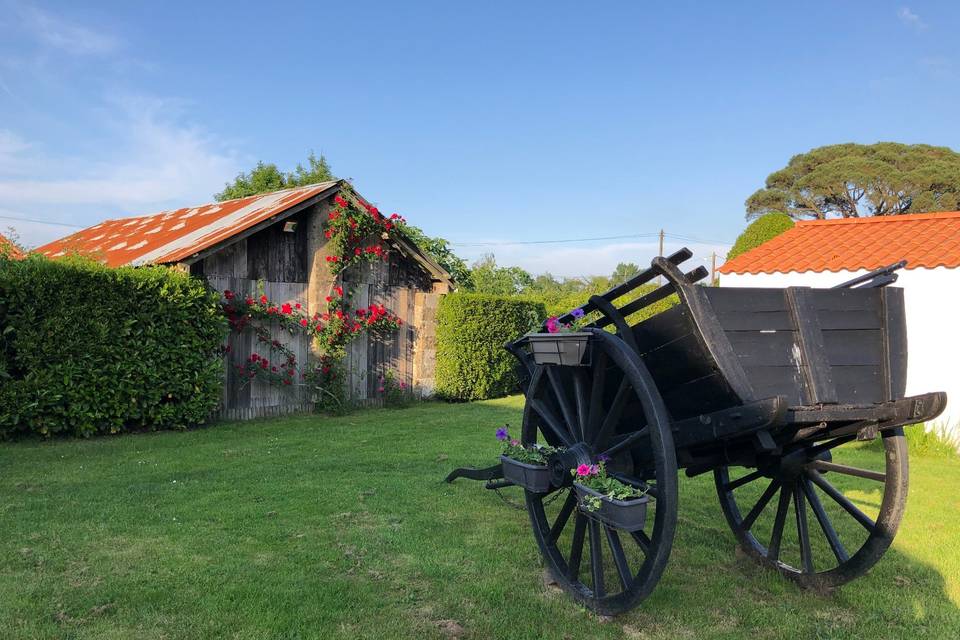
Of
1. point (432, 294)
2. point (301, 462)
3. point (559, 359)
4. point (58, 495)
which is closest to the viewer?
point (559, 359)

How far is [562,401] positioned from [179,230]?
11334 millimetres

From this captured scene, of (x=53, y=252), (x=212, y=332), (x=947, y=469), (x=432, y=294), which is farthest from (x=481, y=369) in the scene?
(x=53, y=252)

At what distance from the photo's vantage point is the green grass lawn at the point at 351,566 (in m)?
3.50

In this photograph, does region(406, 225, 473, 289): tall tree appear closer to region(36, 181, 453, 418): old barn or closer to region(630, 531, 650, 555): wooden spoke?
region(36, 181, 453, 418): old barn

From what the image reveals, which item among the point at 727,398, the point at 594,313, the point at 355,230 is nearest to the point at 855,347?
the point at 727,398

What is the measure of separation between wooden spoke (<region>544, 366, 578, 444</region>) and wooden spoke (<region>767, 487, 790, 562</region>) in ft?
4.60

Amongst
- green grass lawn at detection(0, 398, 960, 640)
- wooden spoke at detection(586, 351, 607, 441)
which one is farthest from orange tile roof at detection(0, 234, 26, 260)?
wooden spoke at detection(586, 351, 607, 441)

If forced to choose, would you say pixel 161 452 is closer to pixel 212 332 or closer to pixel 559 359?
pixel 212 332

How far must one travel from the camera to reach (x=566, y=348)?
3.55m

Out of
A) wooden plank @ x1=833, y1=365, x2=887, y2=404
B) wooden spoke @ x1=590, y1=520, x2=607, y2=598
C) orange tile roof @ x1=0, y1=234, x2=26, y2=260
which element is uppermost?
orange tile roof @ x1=0, y1=234, x2=26, y2=260

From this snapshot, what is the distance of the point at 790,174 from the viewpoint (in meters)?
45.8

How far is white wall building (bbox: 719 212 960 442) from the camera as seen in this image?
834 cm

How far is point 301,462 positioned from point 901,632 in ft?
19.1

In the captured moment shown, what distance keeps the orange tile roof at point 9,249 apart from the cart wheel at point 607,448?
7.84 metres
